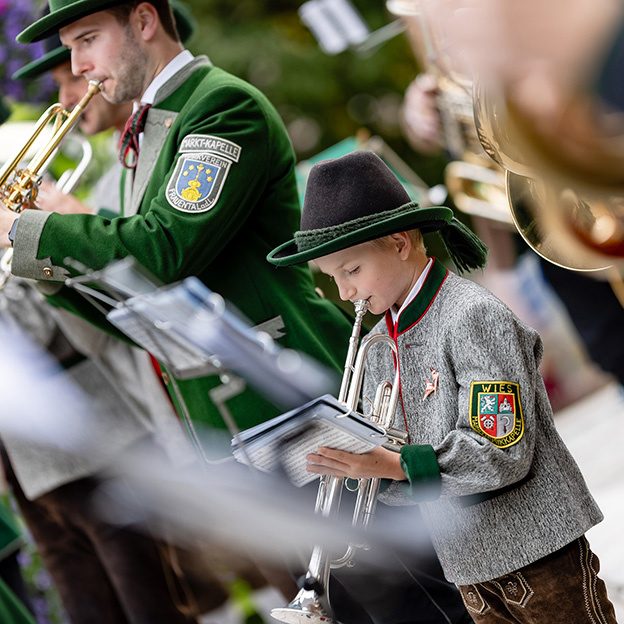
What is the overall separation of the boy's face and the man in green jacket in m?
0.36

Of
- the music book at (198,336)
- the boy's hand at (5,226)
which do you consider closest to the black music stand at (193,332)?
the music book at (198,336)

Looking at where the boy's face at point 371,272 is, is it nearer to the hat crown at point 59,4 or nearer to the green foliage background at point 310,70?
the hat crown at point 59,4

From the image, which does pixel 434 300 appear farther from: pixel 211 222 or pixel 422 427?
pixel 211 222

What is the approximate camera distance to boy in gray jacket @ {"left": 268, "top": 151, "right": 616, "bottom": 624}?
5.44 feet

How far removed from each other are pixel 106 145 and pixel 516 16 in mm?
3542

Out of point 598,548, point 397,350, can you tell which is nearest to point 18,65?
point 397,350

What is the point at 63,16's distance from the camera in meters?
2.20

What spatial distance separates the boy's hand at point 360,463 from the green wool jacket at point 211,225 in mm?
541

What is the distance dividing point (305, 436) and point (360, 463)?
0.36 ft

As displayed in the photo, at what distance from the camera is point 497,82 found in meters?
0.96

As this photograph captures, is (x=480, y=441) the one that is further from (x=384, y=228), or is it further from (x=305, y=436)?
(x=384, y=228)

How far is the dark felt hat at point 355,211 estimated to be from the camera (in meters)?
1.78

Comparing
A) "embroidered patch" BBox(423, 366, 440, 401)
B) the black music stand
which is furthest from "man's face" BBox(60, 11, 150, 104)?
"embroidered patch" BBox(423, 366, 440, 401)

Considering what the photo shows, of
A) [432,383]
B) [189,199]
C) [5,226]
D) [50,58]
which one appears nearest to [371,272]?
[432,383]
